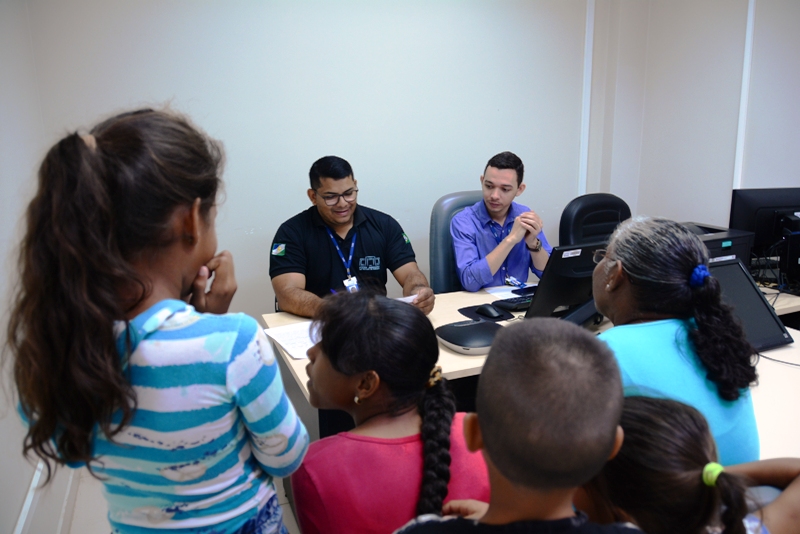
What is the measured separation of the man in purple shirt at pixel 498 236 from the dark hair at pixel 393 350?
146cm

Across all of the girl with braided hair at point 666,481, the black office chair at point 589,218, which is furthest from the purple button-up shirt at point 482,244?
the girl with braided hair at point 666,481

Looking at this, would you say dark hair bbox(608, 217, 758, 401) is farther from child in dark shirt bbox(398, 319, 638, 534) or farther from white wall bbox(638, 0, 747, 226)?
white wall bbox(638, 0, 747, 226)

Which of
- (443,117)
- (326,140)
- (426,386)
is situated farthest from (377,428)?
(443,117)

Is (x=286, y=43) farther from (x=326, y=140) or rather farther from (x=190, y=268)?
(x=190, y=268)

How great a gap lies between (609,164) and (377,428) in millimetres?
3313

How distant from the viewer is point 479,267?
100 inches

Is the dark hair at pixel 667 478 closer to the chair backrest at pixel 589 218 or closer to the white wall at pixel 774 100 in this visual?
the chair backrest at pixel 589 218

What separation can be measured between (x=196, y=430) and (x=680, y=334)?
102 centimetres

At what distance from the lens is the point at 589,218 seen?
2.93 m

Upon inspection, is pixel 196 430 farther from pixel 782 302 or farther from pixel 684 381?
pixel 782 302

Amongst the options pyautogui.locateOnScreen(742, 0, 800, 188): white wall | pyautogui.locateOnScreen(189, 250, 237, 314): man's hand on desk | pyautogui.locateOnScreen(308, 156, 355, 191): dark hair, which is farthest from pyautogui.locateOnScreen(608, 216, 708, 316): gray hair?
pyautogui.locateOnScreen(742, 0, 800, 188): white wall

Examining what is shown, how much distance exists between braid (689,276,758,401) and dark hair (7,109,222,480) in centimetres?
110

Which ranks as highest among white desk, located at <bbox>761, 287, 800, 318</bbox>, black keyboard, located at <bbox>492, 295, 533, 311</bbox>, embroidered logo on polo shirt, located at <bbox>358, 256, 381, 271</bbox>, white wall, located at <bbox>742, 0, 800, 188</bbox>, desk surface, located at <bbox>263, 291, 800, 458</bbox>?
white wall, located at <bbox>742, 0, 800, 188</bbox>

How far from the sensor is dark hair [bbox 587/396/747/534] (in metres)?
0.75
